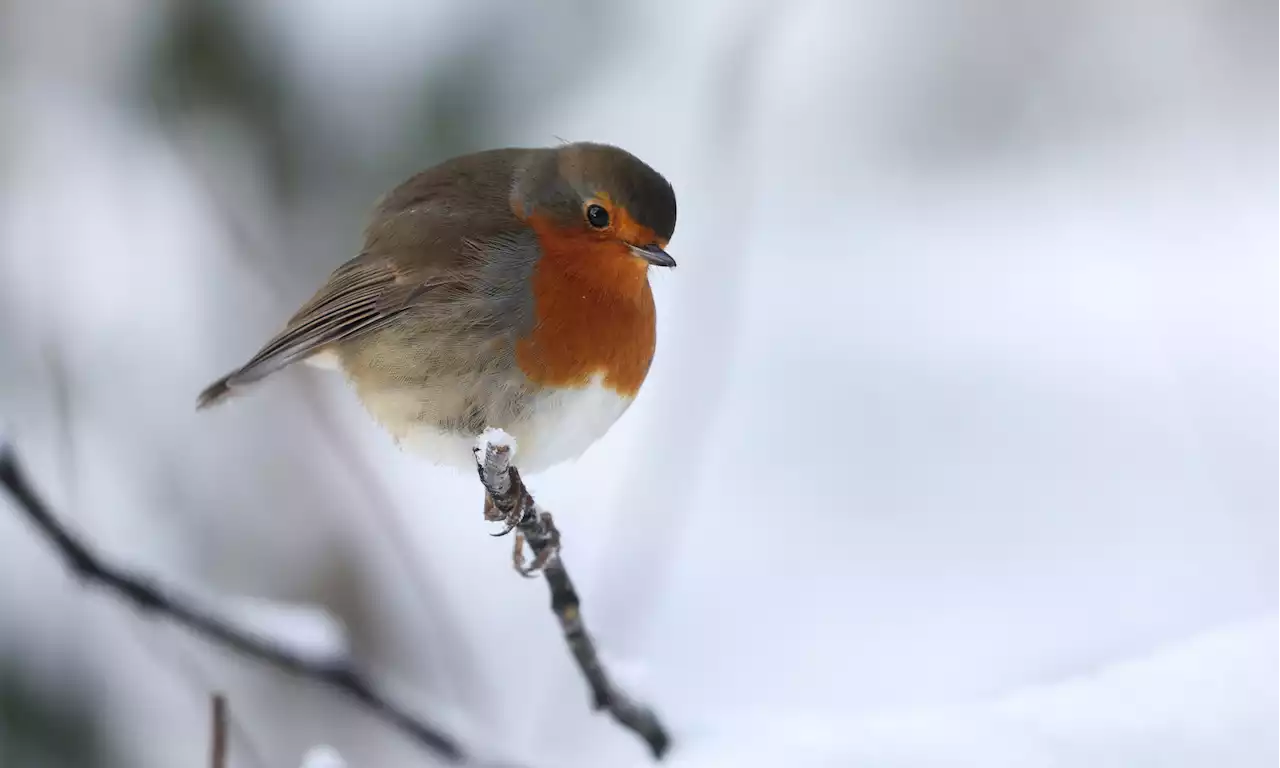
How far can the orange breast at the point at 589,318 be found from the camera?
6.01 feet

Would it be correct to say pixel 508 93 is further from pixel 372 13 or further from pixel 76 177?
pixel 76 177

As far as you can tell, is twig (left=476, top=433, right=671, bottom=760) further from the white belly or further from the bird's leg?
the white belly

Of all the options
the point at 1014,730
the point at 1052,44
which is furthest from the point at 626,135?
the point at 1014,730

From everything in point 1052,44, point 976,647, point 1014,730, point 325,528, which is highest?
point 1052,44

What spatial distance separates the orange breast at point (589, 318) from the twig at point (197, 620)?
648 mm

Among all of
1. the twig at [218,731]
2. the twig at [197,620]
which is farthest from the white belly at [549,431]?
the twig at [218,731]

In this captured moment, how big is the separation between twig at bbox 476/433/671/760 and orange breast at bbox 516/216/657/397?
1.05ft

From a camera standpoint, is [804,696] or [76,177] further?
[76,177]

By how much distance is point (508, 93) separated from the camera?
434 centimetres

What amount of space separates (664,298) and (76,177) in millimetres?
2378

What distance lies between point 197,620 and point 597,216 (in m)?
1.02

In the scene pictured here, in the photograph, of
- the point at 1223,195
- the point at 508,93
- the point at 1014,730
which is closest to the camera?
the point at 1014,730

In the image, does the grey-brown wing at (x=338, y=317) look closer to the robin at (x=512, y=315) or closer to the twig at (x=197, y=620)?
the robin at (x=512, y=315)

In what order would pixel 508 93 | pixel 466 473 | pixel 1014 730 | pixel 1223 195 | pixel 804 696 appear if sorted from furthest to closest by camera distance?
pixel 508 93
pixel 1223 195
pixel 804 696
pixel 466 473
pixel 1014 730
